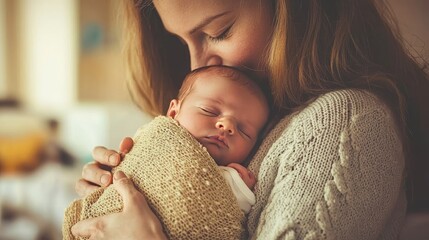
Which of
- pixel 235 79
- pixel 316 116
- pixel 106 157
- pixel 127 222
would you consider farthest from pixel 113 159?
pixel 316 116

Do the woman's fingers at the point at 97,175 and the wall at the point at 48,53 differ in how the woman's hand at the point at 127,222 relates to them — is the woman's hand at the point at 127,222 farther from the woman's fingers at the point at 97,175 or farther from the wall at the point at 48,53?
the wall at the point at 48,53

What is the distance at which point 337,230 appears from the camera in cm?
76

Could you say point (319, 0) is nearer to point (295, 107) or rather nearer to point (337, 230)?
point (295, 107)

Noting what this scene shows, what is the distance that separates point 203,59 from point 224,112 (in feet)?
0.64

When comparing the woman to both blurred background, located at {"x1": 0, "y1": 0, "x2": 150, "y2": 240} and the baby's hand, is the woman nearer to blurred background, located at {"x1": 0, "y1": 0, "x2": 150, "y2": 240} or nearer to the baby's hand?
the baby's hand

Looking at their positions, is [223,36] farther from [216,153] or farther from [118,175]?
[118,175]

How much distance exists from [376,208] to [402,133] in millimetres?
194

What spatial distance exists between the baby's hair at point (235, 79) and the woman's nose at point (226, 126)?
0.10m

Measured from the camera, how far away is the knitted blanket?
2.60 feet

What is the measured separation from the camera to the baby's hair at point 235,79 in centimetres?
99

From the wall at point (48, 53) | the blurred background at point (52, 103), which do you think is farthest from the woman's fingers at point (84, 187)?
the wall at point (48, 53)

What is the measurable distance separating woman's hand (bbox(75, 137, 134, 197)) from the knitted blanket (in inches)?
2.5

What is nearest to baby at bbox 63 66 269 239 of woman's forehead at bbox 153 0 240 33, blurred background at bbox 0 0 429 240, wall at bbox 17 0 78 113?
woman's forehead at bbox 153 0 240 33

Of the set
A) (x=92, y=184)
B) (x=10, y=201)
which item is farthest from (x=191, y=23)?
(x=10, y=201)
